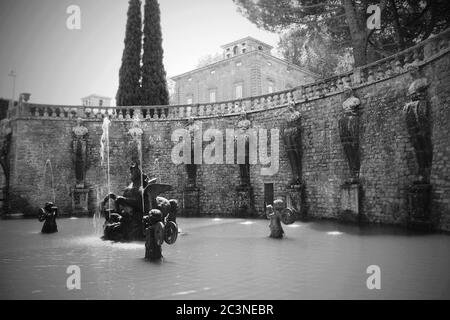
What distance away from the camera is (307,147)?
16.4 m

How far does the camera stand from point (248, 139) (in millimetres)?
18469

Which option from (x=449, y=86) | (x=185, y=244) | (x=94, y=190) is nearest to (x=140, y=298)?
(x=185, y=244)

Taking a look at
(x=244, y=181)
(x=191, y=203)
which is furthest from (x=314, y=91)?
(x=191, y=203)

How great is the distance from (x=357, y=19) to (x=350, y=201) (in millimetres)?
9966

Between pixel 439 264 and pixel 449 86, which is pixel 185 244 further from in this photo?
pixel 449 86

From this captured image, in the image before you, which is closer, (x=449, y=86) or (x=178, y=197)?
(x=449, y=86)

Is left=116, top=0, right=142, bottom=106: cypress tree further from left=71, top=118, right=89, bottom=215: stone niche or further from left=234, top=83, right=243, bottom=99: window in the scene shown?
left=234, top=83, right=243, bottom=99: window

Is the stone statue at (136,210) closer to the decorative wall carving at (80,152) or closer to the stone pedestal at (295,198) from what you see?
the stone pedestal at (295,198)

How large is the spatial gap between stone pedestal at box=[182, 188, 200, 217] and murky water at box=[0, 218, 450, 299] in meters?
8.03

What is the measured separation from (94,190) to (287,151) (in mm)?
12313

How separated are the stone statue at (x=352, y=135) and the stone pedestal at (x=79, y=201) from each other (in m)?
15.4

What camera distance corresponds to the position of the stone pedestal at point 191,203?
1938 cm

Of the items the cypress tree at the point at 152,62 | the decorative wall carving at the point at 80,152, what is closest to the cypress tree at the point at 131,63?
the cypress tree at the point at 152,62

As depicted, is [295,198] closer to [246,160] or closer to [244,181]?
[244,181]
